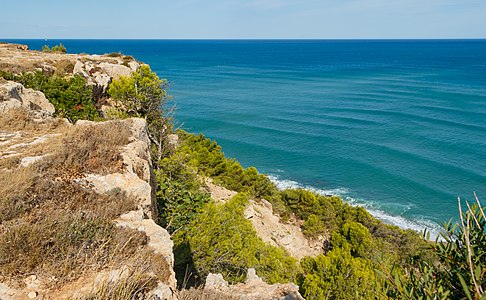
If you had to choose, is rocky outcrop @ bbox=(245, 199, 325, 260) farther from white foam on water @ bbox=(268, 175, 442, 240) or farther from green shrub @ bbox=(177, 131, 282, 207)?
white foam on water @ bbox=(268, 175, 442, 240)

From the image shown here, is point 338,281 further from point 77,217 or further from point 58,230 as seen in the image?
point 58,230

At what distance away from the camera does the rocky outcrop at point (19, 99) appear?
479 inches

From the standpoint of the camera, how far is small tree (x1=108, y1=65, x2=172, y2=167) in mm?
20500

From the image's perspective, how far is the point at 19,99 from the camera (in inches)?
542

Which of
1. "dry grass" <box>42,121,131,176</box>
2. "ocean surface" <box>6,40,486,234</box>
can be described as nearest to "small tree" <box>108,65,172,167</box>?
"dry grass" <box>42,121,131,176</box>

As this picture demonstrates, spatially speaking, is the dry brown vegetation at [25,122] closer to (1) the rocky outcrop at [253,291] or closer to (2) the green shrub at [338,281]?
(1) the rocky outcrop at [253,291]

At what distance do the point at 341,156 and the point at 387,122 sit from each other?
16145mm

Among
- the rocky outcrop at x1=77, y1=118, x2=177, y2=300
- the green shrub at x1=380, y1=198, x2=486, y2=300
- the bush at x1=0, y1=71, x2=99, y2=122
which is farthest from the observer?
the bush at x1=0, y1=71, x2=99, y2=122

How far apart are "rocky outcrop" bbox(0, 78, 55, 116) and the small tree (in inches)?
207

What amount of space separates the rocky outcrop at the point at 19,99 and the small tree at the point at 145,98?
5254 mm

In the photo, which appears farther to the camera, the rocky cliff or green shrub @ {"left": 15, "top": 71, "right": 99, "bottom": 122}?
green shrub @ {"left": 15, "top": 71, "right": 99, "bottom": 122}

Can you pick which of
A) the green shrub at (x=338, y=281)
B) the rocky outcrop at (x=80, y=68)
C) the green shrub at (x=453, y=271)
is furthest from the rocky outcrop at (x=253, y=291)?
the rocky outcrop at (x=80, y=68)

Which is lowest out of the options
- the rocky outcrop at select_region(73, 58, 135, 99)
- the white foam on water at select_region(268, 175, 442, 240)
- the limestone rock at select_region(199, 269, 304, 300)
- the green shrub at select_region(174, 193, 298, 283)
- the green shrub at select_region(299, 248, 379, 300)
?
the white foam on water at select_region(268, 175, 442, 240)

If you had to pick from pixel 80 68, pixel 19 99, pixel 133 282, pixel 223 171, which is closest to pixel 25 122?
pixel 19 99
